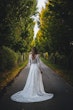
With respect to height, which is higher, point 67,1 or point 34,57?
point 67,1

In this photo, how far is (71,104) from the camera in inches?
404

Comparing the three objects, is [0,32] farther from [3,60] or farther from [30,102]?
[30,102]

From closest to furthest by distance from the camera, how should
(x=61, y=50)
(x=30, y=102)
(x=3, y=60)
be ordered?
(x=30, y=102), (x=3, y=60), (x=61, y=50)

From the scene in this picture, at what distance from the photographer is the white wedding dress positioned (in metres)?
11.6

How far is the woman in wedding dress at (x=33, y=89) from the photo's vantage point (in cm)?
1164

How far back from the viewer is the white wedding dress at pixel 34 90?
38.1 feet

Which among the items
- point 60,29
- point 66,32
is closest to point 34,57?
point 66,32

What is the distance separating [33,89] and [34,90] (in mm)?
57

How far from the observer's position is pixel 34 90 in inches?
486

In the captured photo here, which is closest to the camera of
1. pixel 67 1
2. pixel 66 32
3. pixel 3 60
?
pixel 67 1

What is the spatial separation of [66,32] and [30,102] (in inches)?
439

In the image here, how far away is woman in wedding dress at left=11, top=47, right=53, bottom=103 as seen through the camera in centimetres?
1164

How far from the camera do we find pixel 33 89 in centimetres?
1233

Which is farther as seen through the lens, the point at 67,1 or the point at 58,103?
the point at 67,1
